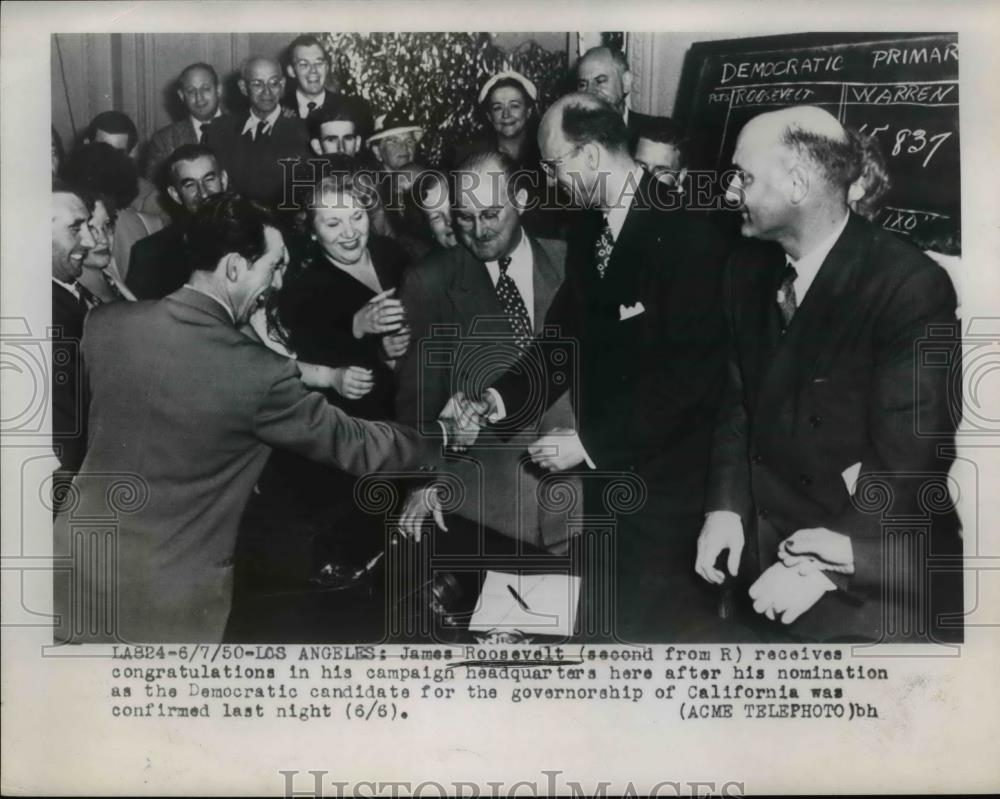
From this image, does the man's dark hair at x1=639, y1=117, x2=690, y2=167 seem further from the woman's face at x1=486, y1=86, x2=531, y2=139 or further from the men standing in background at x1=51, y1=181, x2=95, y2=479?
the men standing in background at x1=51, y1=181, x2=95, y2=479

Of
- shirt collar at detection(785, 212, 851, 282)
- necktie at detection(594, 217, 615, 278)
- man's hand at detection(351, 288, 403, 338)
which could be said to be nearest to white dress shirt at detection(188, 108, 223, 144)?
man's hand at detection(351, 288, 403, 338)

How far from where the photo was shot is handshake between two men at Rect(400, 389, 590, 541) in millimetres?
3004

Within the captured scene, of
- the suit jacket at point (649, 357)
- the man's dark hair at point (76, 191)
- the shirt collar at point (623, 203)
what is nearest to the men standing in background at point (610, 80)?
the shirt collar at point (623, 203)

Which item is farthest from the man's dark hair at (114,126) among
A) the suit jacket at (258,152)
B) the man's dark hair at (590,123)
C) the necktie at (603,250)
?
the necktie at (603,250)

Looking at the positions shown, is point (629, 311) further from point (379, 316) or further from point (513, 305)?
point (379, 316)

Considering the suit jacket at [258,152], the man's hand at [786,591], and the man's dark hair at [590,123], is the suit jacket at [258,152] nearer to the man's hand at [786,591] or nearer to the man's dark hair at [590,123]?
the man's dark hair at [590,123]

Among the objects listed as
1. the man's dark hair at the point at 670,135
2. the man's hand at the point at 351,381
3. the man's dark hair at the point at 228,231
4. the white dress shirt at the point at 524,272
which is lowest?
the man's hand at the point at 351,381

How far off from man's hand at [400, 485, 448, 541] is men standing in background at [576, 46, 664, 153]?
Answer: 138 cm

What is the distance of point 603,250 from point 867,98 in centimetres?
101

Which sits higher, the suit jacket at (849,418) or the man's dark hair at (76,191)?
the man's dark hair at (76,191)

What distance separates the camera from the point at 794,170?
2998 millimetres

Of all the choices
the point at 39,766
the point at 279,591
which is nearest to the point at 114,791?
the point at 39,766

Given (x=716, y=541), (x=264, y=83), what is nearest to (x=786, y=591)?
(x=716, y=541)

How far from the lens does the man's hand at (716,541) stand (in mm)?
3006
